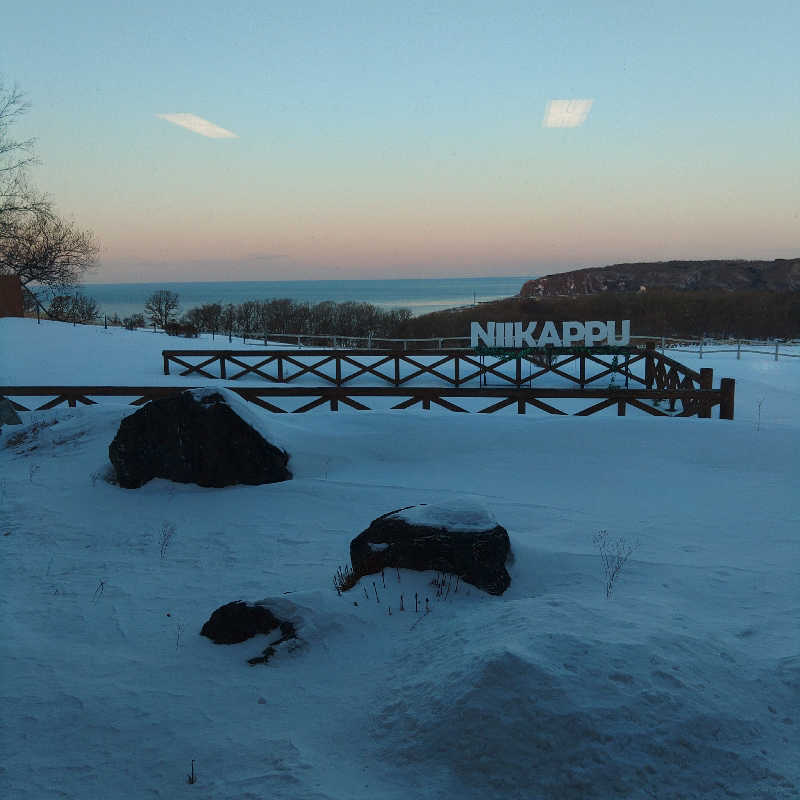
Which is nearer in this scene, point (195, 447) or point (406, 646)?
point (406, 646)

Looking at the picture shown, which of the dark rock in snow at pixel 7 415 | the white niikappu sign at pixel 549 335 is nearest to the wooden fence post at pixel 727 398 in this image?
the white niikappu sign at pixel 549 335

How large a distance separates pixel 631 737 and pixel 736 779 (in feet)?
1.36

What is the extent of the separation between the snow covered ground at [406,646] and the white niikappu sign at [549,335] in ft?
40.8

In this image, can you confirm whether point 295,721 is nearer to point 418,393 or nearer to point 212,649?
point 212,649

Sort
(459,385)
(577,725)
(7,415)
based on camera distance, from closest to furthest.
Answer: (577,725) < (7,415) < (459,385)

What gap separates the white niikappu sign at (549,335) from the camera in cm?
2036

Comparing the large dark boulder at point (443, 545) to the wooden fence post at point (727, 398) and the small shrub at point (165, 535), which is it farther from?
the wooden fence post at point (727, 398)

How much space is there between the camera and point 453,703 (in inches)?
127

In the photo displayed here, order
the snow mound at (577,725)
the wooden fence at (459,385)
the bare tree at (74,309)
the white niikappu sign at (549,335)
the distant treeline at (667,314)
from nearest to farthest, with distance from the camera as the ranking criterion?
the snow mound at (577,725) → the wooden fence at (459,385) → the white niikappu sign at (549,335) → the bare tree at (74,309) → the distant treeline at (667,314)

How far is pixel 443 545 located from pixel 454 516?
0.82 feet

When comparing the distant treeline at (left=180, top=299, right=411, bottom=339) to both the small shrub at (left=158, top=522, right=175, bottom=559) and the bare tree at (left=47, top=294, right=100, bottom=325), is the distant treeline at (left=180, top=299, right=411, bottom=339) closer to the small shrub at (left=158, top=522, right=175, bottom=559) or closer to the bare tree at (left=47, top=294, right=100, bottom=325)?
the bare tree at (left=47, top=294, right=100, bottom=325)

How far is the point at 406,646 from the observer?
3.96 meters

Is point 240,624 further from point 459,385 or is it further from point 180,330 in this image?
point 180,330

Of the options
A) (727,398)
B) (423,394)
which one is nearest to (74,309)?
(423,394)
